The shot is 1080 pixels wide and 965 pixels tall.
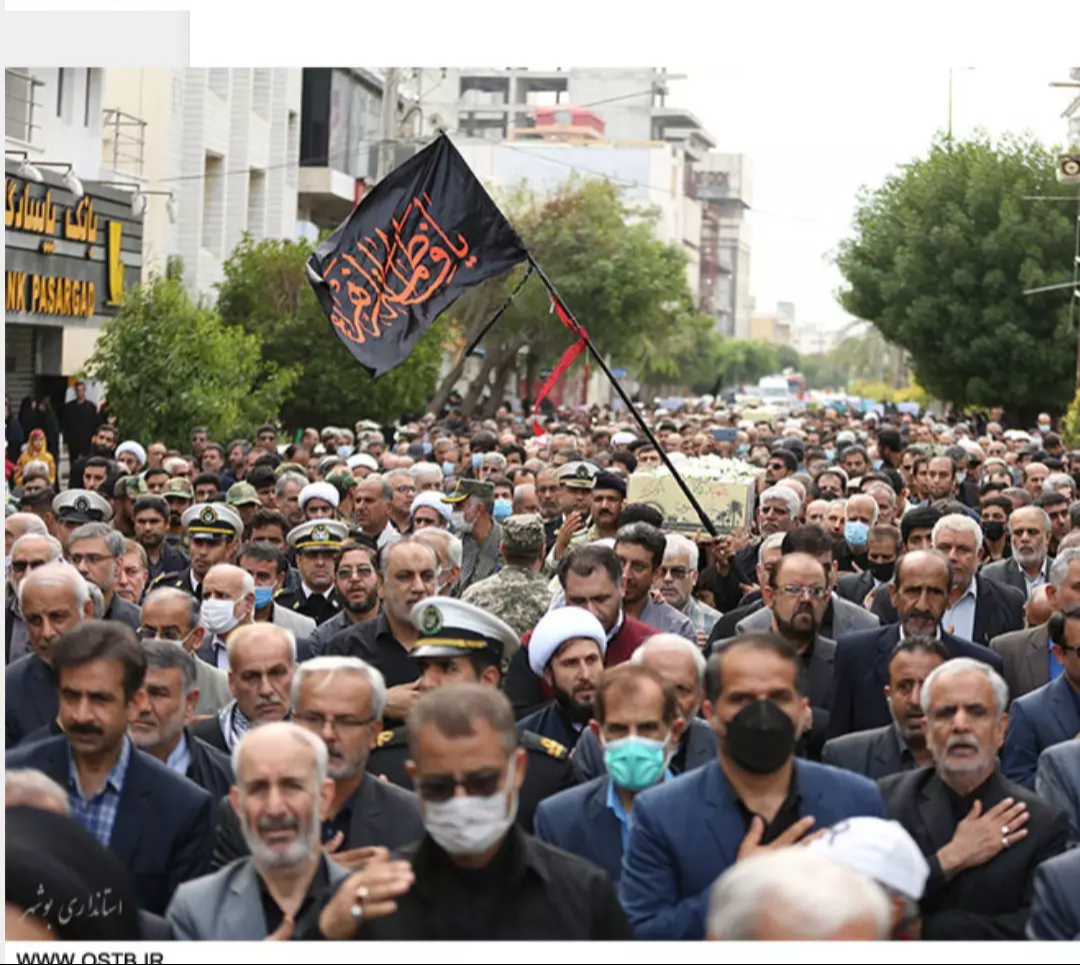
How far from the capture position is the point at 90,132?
32.4 m

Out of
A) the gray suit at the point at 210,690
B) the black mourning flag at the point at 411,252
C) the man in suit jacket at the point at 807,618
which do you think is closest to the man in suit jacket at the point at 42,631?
the gray suit at the point at 210,690

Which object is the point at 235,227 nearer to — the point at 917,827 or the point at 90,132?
the point at 90,132

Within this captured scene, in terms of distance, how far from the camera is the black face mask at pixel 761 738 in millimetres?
5406

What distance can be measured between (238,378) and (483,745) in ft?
70.2

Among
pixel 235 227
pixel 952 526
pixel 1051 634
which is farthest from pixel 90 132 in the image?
pixel 1051 634

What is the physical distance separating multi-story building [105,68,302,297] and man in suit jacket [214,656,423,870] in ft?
102

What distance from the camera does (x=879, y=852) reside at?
4430mm

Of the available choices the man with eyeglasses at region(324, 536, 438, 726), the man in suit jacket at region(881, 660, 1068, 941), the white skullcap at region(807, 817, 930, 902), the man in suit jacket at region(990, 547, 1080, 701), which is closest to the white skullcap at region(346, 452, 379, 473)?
the man with eyeglasses at region(324, 536, 438, 726)

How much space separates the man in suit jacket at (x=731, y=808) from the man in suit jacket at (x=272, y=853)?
0.78m

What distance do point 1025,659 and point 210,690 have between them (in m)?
3.07

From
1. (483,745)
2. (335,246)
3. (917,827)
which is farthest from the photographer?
(335,246)

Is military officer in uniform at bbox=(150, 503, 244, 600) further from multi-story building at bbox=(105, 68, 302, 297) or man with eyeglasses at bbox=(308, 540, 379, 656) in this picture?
multi-story building at bbox=(105, 68, 302, 297)

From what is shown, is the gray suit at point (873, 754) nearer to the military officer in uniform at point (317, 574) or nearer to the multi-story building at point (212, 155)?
the military officer in uniform at point (317, 574)

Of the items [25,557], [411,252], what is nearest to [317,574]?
[25,557]
